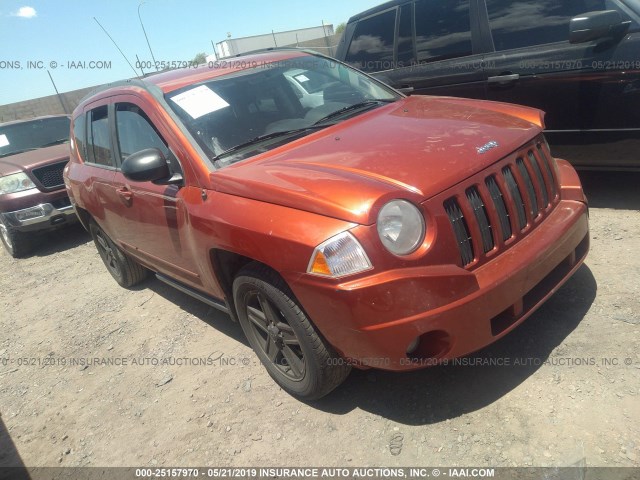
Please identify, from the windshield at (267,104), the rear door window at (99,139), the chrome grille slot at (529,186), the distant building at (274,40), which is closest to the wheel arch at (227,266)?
the windshield at (267,104)

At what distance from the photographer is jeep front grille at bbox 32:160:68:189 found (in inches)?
265

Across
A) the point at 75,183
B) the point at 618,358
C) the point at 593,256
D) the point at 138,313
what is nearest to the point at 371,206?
the point at 618,358

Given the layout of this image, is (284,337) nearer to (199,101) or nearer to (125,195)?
(199,101)

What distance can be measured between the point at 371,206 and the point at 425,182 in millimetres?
296

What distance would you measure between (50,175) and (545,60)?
21.0 ft

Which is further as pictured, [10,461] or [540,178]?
[10,461]

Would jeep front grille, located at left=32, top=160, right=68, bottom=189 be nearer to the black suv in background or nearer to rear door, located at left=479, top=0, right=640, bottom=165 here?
the black suv in background

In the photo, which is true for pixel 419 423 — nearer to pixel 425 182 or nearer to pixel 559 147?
pixel 425 182

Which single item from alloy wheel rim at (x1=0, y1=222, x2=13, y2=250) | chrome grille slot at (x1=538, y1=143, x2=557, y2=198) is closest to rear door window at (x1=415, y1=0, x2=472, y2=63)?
chrome grille slot at (x1=538, y1=143, x2=557, y2=198)

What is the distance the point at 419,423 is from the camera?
2365mm

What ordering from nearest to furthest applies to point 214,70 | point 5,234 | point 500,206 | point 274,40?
point 500,206 → point 214,70 → point 5,234 → point 274,40

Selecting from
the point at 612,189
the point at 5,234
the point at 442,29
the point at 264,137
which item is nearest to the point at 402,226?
the point at 264,137

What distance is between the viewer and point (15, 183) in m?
6.64

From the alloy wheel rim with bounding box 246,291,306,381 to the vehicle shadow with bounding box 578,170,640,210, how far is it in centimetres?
304
